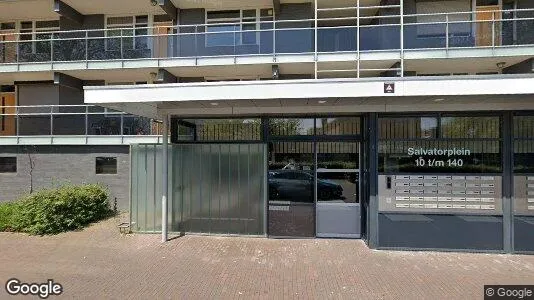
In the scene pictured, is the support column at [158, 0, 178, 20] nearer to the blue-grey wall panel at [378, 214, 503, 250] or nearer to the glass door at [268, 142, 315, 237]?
the glass door at [268, 142, 315, 237]

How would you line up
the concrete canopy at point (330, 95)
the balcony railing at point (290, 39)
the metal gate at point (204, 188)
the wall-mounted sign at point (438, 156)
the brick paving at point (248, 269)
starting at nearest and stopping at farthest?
the brick paving at point (248, 269) → the concrete canopy at point (330, 95) → the wall-mounted sign at point (438, 156) → the metal gate at point (204, 188) → the balcony railing at point (290, 39)

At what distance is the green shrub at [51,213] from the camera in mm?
8672

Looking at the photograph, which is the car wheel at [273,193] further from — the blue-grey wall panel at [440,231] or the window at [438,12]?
the window at [438,12]

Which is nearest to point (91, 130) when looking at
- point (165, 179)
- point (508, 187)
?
point (165, 179)

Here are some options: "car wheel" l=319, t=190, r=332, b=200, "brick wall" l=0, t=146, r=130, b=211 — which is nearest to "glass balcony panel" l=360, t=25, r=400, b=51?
"car wheel" l=319, t=190, r=332, b=200

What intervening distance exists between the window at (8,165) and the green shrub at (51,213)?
3.76m

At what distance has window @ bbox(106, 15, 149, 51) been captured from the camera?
41.4ft

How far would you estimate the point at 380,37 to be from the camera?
11.0 m

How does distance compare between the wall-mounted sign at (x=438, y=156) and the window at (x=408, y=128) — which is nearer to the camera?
the wall-mounted sign at (x=438, y=156)

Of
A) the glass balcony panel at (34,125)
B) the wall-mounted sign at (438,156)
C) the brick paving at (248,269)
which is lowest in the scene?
the brick paving at (248,269)

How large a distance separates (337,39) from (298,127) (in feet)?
15.3

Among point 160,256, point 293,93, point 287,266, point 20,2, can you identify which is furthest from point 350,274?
point 20,2

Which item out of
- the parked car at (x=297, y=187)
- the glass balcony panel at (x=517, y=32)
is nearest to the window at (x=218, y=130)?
→ the parked car at (x=297, y=187)

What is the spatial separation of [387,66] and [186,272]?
9409 mm
